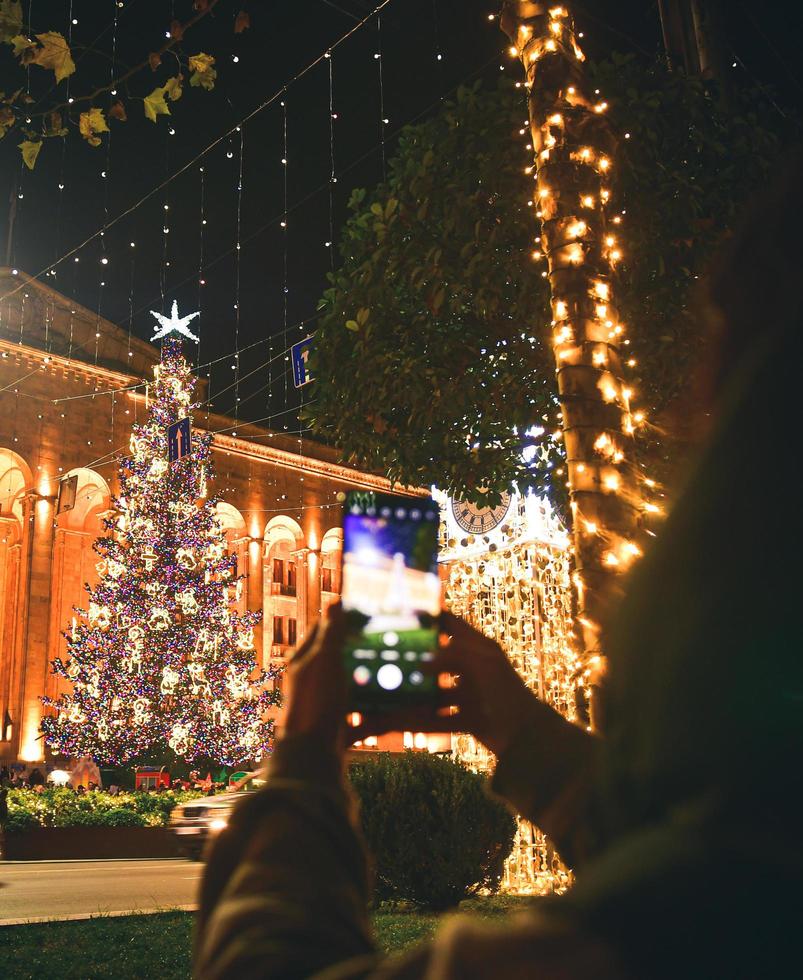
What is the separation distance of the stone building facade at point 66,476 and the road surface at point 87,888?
595 inches

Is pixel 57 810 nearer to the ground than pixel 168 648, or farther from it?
nearer to the ground

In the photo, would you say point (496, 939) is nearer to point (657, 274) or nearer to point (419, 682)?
point (419, 682)

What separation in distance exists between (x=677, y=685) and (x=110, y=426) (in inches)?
1338

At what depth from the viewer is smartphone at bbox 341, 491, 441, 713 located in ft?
3.29

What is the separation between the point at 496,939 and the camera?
48 centimetres

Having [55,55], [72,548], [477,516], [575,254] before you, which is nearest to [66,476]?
[72,548]

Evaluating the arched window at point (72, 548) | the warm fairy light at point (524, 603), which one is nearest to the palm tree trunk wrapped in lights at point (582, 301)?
the warm fairy light at point (524, 603)

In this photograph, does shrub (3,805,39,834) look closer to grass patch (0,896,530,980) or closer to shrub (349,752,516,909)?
grass patch (0,896,530,980)

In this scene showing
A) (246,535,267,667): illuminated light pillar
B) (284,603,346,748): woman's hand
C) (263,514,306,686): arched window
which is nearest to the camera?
(284,603,346,748): woman's hand

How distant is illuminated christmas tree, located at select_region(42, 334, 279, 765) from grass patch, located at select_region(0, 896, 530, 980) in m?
16.3

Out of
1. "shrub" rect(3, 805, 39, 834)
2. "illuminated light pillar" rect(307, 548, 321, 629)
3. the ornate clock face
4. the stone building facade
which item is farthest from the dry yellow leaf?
"illuminated light pillar" rect(307, 548, 321, 629)

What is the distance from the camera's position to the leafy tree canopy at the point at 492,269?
6.45 meters

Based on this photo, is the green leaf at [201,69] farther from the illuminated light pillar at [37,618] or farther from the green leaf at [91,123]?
the illuminated light pillar at [37,618]

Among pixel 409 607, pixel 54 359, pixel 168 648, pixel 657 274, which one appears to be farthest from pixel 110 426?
pixel 409 607
